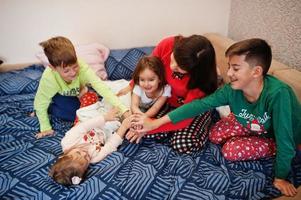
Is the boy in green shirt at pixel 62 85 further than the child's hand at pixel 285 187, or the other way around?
the boy in green shirt at pixel 62 85

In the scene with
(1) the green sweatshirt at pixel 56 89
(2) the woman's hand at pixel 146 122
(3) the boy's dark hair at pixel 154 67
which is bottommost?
(2) the woman's hand at pixel 146 122

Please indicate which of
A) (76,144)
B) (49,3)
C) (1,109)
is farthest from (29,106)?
(49,3)

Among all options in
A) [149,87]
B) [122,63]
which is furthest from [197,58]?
[122,63]

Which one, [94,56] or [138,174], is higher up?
[94,56]

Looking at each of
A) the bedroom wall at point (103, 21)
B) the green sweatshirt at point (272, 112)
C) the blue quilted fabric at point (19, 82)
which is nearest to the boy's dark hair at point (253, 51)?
the green sweatshirt at point (272, 112)

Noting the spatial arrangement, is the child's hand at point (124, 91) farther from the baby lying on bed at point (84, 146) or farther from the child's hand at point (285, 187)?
the child's hand at point (285, 187)

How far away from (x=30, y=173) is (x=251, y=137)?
110 centimetres

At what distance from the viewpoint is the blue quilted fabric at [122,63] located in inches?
85.3

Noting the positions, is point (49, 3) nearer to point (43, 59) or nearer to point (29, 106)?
point (43, 59)

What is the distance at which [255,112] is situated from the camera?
1.31m

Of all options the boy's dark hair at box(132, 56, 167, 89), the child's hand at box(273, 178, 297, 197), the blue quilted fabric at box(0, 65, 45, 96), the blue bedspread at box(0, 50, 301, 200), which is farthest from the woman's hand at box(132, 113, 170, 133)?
the blue quilted fabric at box(0, 65, 45, 96)

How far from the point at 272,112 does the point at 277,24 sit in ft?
2.89

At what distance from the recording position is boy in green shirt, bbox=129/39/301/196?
118 centimetres

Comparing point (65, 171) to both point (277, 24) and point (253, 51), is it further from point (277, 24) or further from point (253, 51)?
point (277, 24)
